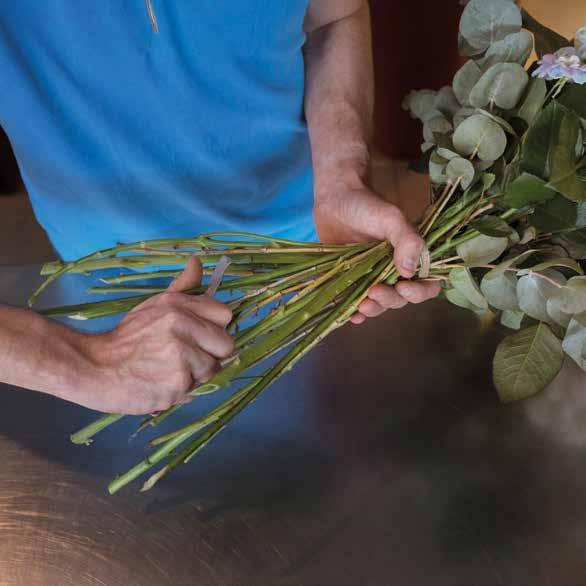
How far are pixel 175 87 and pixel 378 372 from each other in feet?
1.31

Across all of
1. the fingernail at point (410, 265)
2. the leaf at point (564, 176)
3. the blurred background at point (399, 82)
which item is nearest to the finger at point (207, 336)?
the fingernail at point (410, 265)

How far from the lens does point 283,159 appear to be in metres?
0.91

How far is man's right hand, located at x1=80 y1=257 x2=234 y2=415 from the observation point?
0.55m

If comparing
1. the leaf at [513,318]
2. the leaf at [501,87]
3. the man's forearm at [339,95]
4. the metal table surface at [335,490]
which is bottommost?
the metal table surface at [335,490]

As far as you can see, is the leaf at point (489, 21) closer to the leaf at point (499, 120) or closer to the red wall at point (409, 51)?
the leaf at point (499, 120)

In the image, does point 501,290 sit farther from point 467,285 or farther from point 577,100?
point 577,100

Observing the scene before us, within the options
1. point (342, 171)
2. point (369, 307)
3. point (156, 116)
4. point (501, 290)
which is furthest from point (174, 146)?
point (501, 290)

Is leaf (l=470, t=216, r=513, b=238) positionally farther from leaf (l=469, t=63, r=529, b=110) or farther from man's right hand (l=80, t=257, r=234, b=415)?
man's right hand (l=80, t=257, r=234, b=415)

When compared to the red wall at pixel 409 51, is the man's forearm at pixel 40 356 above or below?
below

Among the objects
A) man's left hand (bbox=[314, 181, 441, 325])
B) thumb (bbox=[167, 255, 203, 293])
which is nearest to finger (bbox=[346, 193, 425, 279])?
man's left hand (bbox=[314, 181, 441, 325])

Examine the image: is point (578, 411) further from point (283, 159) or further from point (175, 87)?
point (175, 87)

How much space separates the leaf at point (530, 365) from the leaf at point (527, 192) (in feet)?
0.40

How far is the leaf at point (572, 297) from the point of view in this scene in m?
0.60

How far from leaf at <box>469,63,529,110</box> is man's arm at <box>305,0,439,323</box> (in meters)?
0.15
